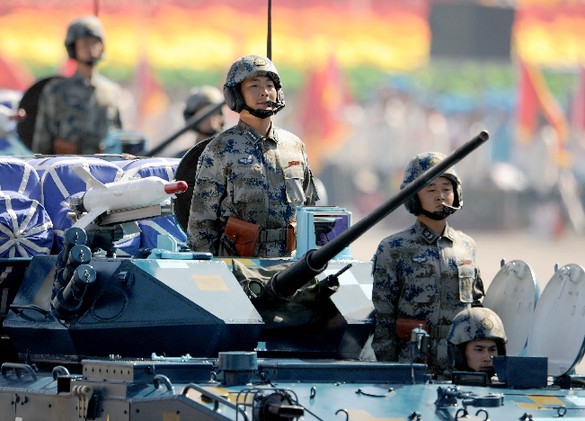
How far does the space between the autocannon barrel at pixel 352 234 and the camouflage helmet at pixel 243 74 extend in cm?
180

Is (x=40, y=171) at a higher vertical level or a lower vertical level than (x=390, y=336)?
higher

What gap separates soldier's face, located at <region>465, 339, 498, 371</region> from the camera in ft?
53.9

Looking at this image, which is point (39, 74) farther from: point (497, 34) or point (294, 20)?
point (497, 34)

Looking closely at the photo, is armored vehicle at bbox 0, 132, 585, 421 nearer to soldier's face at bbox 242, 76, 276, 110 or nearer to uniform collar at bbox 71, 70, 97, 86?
soldier's face at bbox 242, 76, 276, 110

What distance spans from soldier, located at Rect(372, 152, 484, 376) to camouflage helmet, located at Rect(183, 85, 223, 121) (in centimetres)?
1001

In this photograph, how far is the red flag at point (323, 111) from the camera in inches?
2010

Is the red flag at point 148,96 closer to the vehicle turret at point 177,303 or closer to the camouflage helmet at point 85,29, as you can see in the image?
the camouflage helmet at point 85,29

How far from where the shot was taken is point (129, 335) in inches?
640

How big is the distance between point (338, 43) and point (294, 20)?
167 centimetres

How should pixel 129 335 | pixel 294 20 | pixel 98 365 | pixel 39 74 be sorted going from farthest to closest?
1. pixel 294 20
2. pixel 39 74
3. pixel 129 335
4. pixel 98 365

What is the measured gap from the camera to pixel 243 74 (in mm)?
17812

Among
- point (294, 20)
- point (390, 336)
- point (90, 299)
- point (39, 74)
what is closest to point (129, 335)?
point (90, 299)

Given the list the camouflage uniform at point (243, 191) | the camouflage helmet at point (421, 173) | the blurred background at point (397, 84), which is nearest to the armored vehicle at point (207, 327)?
the camouflage uniform at point (243, 191)

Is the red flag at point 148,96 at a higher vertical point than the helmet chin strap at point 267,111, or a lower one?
higher
